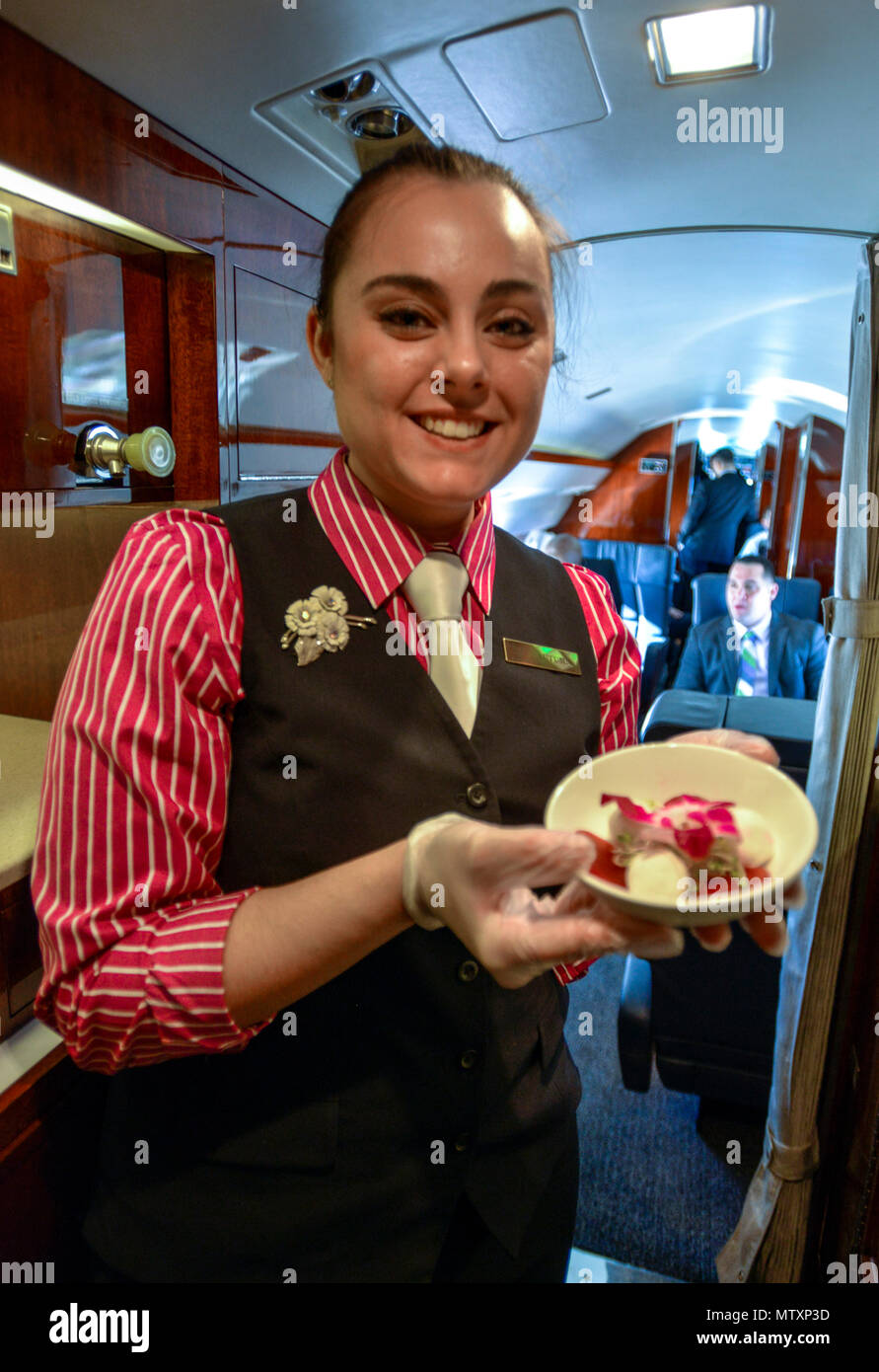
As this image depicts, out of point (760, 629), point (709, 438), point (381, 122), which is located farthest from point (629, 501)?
point (381, 122)

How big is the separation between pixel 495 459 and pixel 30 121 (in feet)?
4.12

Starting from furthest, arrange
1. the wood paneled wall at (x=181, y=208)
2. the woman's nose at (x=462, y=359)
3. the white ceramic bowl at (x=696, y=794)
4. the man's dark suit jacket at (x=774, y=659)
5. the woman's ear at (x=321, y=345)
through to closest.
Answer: the man's dark suit jacket at (x=774, y=659) → the wood paneled wall at (x=181, y=208) → the woman's ear at (x=321, y=345) → the woman's nose at (x=462, y=359) → the white ceramic bowl at (x=696, y=794)

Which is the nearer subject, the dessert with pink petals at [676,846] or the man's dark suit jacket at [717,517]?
the dessert with pink petals at [676,846]

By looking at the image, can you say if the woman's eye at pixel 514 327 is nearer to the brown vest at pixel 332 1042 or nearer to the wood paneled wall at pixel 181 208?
the brown vest at pixel 332 1042

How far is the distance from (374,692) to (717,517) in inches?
321

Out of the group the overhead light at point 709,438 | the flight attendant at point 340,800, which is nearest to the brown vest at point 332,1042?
the flight attendant at point 340,800

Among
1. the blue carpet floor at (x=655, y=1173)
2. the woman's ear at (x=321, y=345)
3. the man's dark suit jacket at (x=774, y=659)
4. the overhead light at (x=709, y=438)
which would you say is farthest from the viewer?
the overhead light at (x=709, y=438)

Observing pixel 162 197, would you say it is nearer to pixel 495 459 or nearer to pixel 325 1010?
pixel 495 459

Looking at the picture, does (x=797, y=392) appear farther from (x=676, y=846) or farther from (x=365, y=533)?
(x=676, y=846)

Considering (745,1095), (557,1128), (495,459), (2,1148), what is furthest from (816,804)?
(2,1148)

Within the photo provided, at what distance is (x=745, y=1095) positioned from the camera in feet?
7.66

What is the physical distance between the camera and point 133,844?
796 millimetres

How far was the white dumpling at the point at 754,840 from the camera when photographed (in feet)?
2.50

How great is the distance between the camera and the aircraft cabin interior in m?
0.82
